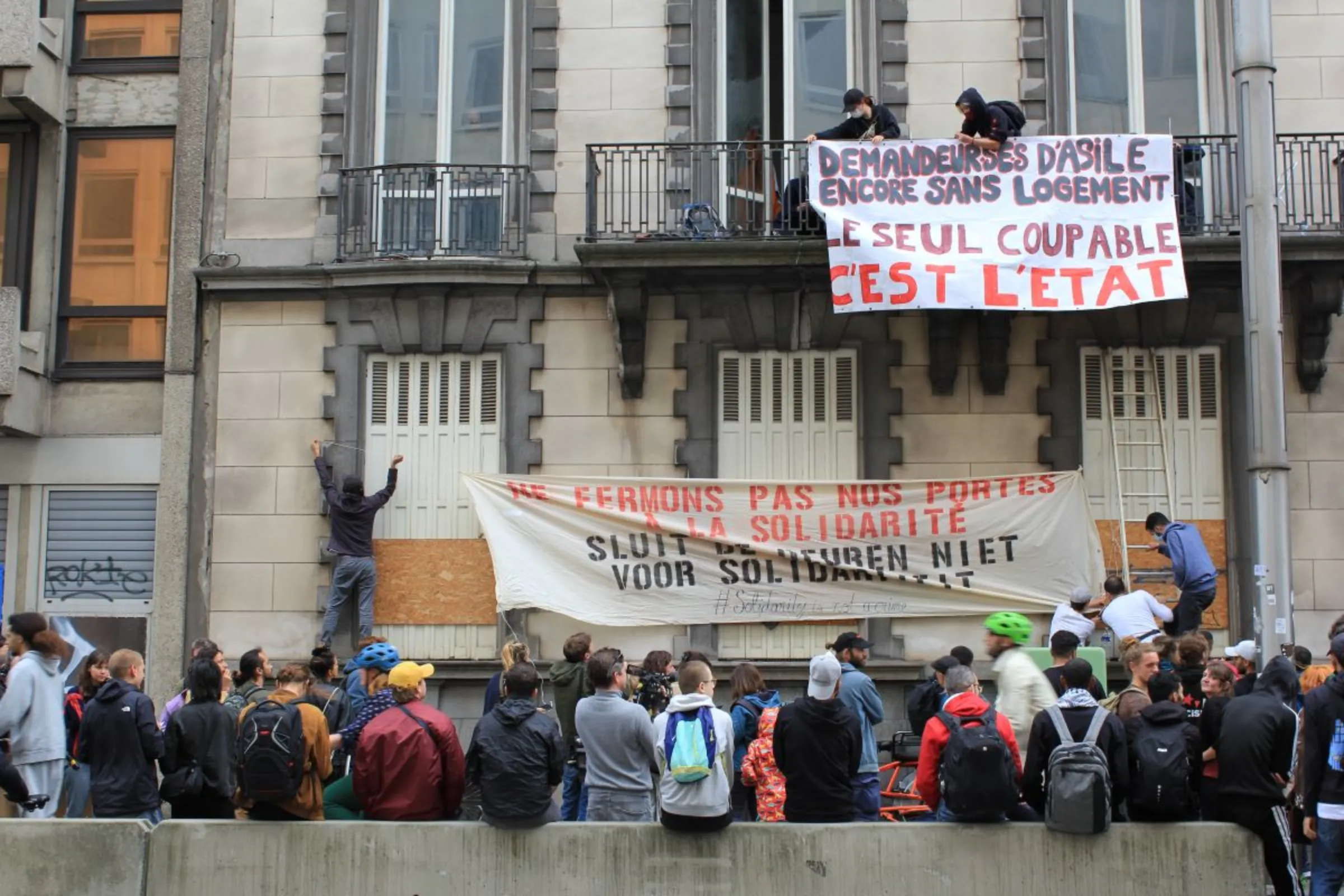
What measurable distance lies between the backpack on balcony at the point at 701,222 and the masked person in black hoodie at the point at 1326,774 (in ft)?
26.2

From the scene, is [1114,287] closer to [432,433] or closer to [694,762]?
[432,433]

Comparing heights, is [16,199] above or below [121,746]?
above

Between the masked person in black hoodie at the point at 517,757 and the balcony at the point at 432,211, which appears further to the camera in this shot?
the balcony at the point at 432,211

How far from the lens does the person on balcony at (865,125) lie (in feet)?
48.3

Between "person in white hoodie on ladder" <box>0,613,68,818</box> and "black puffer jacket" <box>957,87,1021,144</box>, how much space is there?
29.9 feet

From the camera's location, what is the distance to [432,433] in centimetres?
1561

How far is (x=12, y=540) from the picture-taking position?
1591 centimetres

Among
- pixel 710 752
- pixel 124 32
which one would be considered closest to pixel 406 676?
pixel 710 752

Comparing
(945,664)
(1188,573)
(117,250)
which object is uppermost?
(117,250)

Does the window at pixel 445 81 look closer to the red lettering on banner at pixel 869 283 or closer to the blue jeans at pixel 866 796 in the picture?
the red lettering on banner at pixel 869 283

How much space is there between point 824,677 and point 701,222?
24.1ft

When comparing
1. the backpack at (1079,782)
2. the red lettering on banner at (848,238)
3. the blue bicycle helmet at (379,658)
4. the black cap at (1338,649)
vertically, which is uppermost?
the red lettering on banner at (848,238)

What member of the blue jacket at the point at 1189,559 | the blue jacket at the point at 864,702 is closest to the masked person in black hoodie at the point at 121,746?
the blue jacket at the point at 864,702

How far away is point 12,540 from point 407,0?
698cm
